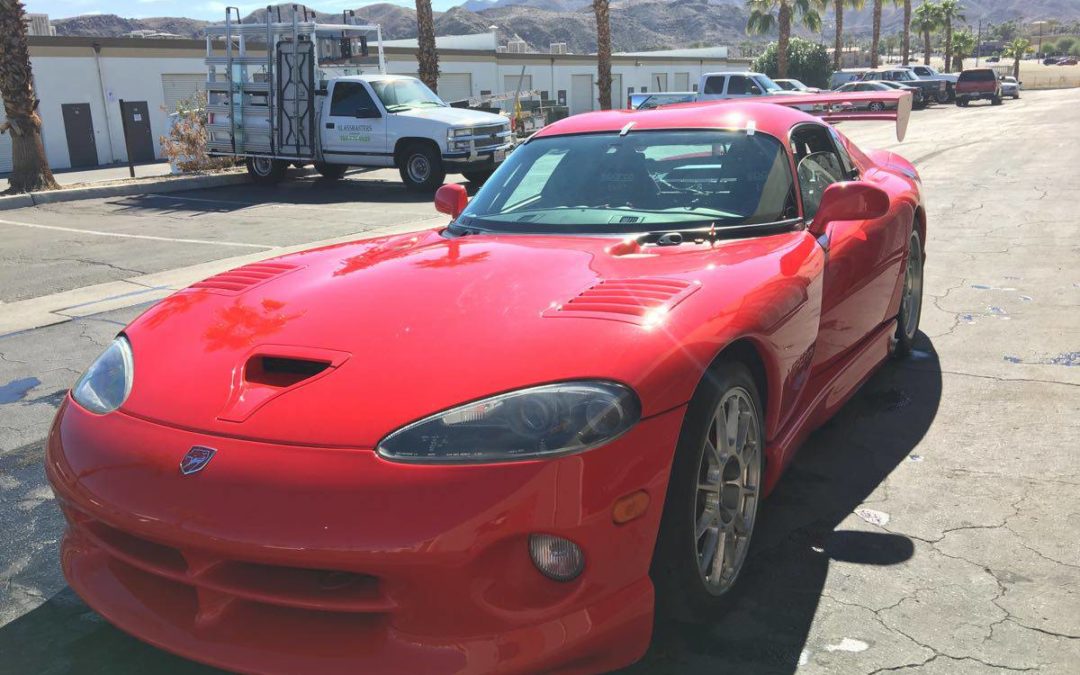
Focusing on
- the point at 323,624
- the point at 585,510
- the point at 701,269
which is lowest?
the point at 323,624

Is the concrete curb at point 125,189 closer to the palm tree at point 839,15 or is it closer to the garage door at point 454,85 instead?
the garage door at point 454,85

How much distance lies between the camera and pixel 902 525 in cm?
333

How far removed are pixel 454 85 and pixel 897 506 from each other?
3921 cm

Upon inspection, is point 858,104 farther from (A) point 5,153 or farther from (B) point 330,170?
(A) point 5,153

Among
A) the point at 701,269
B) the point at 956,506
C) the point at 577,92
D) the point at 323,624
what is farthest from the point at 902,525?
the point at 577,92

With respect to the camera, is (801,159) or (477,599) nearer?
(477,599)

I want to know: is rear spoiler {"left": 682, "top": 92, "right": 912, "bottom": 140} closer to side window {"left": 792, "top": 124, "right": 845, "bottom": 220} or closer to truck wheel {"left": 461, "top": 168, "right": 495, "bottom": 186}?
side window {"left": 792, "top": 124, "right": 845, "bottom": 220}

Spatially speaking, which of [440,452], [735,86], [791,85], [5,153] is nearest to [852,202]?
[440,452]

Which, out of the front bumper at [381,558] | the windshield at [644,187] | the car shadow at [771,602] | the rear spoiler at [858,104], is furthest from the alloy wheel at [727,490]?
the rear spoiler at [858,104]

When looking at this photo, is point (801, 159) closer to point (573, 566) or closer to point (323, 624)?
point (573, 566)

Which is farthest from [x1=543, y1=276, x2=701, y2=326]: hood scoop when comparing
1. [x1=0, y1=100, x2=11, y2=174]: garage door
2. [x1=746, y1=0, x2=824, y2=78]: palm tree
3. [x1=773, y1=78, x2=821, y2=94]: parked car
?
[x1=746, y1=0, x2=824, y2=78]: palm tree

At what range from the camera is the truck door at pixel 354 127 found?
1664cm

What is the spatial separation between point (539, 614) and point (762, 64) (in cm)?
6142

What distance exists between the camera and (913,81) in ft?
147
